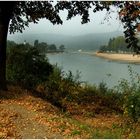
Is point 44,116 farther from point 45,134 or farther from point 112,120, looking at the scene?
point 112,120

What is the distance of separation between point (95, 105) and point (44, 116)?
645 centimetres

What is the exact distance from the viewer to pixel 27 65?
20.9 m

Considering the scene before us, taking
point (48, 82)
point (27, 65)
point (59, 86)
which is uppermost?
point (27, 65)

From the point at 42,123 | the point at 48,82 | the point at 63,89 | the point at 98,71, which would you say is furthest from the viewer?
the point at 98,71

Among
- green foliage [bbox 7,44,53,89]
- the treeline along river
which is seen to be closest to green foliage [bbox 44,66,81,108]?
green foliage [bbox 7,44,53,89]

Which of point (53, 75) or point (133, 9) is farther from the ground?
point (133, 9)

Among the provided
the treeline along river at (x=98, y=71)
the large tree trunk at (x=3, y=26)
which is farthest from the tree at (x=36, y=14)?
the treeline along river at (x=98, y=71)

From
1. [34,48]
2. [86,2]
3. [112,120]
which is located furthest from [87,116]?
[34,48]

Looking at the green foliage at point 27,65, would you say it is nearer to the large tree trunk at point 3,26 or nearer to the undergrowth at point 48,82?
the undergrowth at point 48,82

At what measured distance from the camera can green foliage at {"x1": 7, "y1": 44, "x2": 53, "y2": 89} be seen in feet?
67.4

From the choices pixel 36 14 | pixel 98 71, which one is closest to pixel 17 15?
pixel 36 14

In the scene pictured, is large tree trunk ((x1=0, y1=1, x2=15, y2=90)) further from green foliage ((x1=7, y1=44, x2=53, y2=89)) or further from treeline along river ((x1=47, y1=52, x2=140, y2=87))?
treeline along river ((x1=47, y1=52, x2=140, y2=87))

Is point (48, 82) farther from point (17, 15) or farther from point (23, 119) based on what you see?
point (23, 119)

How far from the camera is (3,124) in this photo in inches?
436
